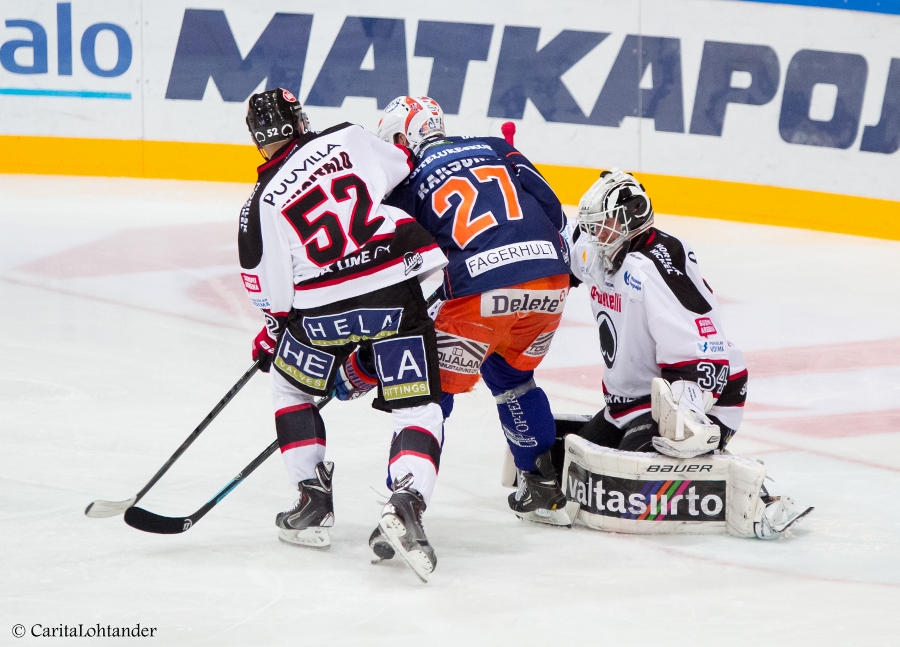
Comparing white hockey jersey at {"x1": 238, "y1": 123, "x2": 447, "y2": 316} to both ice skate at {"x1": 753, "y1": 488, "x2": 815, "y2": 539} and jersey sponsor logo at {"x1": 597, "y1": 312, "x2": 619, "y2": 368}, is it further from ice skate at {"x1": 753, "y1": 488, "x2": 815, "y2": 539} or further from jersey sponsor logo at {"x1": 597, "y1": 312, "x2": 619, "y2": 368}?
ice skate at {"x1": 753, "y1": 488, "x2": 815, "y2": 539}

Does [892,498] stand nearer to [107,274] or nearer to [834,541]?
[834,541]

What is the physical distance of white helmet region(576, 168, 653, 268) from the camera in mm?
3244

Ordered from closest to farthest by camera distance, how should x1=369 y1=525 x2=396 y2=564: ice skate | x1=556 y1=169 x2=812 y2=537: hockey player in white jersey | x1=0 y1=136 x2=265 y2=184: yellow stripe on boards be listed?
x1=369 y1=525 x2=396 y2=564: ice skate → x1=556 y1=169 x2=812 y2=537: hockey player in white jersey → x1=0 y1=136 x2=265 y2=184: yellow stripe on boards

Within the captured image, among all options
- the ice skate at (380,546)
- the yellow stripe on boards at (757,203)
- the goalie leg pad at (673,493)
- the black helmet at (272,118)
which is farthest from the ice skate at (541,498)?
the yellow stripe on boards at (757,203)

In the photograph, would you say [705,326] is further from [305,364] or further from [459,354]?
[305,364]

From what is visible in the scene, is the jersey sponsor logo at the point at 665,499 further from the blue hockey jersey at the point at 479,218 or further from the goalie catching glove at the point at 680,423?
the blue hockey jersey at the point at 479,218

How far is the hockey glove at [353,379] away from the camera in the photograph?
331 centimetres

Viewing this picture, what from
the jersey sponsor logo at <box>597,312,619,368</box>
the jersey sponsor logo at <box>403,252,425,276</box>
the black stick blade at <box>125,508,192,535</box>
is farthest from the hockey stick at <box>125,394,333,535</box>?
the jersey sponsor logo at <box>597,312,619,368</box>

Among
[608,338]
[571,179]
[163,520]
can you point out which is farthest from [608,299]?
[571,179]

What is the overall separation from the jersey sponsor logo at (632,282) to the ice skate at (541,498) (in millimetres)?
489

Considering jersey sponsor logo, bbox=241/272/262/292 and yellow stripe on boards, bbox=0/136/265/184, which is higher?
yellow stripe on boards, bbox=0/136/265/184

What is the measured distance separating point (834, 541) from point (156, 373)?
2.50 m

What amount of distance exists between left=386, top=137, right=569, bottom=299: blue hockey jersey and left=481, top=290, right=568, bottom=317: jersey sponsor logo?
0.02 m

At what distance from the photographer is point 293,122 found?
10.1ft
